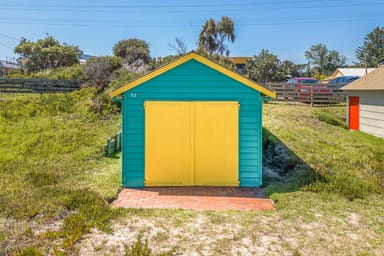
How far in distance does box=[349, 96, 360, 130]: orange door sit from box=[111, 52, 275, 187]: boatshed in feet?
27.9

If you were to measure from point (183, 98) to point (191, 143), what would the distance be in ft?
3.55

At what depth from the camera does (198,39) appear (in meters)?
37.0

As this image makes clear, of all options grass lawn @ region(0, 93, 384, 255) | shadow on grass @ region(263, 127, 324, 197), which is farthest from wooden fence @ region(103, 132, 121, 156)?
shadow on grass @ region(263, 127, 324, 197)

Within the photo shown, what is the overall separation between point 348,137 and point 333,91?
7.42 metres

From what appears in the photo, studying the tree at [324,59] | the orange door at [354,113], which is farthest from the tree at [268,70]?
the tree at [324,59]

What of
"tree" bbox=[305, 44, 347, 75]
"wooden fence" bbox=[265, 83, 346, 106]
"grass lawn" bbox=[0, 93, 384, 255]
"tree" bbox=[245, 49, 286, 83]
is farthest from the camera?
"tree" bbox=[305, 44, 347, 75]

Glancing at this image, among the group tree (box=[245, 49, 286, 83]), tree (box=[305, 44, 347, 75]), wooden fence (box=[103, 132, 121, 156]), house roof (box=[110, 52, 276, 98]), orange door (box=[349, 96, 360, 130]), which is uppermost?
tree (box=[305, 44, 347, 75])

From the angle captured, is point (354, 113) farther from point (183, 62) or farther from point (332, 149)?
point (183, 62)

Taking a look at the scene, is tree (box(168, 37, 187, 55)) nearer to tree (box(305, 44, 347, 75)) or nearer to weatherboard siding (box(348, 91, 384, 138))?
weatherboard siding (box(348, 91, 384, 138))

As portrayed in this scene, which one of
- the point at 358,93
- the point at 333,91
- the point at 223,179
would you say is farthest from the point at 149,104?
the point at 333,91

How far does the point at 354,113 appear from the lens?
557 inches

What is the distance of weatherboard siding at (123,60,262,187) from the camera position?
7328 mm

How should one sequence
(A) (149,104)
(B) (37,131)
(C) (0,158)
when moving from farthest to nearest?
(B) (37,131) → (C) (0,158) → (A) (149,104)

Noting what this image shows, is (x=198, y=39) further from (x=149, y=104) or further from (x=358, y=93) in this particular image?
(x=149, y=104)
